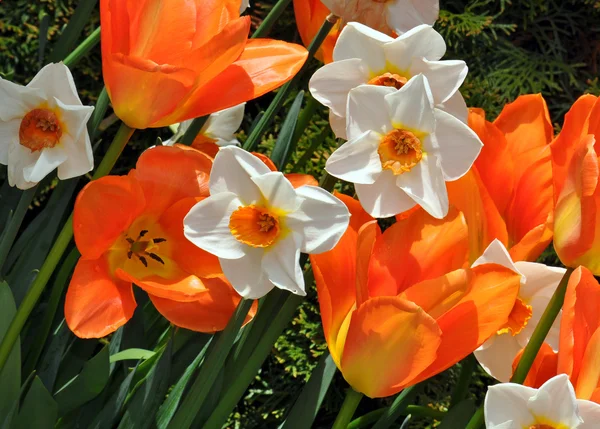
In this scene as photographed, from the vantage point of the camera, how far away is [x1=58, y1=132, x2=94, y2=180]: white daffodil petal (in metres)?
0.51

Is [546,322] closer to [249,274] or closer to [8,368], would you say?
[249,274]

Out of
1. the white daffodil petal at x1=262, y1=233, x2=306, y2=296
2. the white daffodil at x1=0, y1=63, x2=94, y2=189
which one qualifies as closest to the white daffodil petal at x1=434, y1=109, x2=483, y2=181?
the white daffodil petal at x1=262, y1=233, x2=306, y2=296

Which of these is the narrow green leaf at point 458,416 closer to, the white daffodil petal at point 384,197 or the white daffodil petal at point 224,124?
the white daffodil petal at point 384,197

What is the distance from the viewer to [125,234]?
0.58 meters

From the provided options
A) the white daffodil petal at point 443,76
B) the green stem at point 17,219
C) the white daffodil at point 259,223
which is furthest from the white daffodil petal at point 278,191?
the green stem at point 17,219

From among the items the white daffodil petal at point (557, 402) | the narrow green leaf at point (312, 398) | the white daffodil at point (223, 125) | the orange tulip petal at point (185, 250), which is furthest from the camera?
the white daffodil at point (223, 125)

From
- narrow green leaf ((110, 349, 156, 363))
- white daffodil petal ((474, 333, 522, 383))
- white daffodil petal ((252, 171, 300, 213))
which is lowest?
narrow green leaf ((110, 349, 156, 363))

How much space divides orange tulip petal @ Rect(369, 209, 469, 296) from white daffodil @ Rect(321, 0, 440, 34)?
13 centimetres

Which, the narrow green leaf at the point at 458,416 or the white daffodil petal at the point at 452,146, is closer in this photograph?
the white daffodil petal at the point at 452,146

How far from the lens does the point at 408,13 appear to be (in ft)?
1.81

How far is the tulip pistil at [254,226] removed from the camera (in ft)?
1.59

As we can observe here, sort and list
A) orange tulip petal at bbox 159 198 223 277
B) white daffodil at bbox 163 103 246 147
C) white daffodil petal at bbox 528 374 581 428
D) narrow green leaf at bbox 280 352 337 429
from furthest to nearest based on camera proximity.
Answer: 1. white daffodil at bbox 163 103 246 147
2. narrow green leaf at bbox 280 352 337 429
3. orange tulip petal at bbox 159 198 223 277
4. white daffodil petal at bbox 528 374 581 428

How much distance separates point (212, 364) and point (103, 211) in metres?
0.12

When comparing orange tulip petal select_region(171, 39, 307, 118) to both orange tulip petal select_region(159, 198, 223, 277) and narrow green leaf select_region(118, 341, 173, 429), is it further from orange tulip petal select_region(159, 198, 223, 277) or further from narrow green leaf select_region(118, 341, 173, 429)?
narrow green leaf select_region(118, 341, 173, 429)
